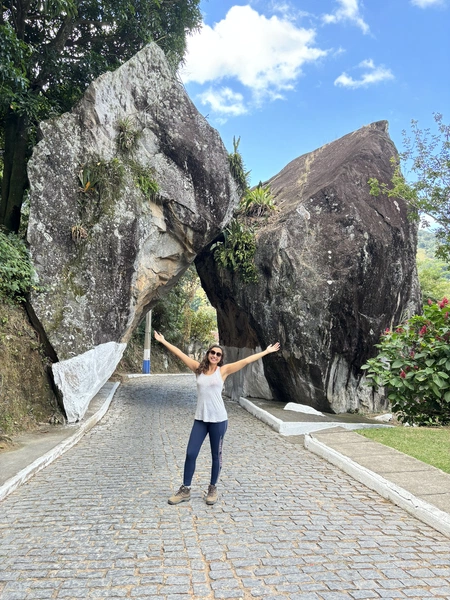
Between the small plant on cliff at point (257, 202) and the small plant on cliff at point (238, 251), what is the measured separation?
0.66 metres

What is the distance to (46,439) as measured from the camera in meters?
7.61

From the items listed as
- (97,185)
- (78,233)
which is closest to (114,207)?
(97,185)

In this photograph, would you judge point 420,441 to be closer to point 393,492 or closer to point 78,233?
point 393,492

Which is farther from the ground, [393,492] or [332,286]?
[332,286]

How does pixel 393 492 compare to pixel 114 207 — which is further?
pixel 114 207

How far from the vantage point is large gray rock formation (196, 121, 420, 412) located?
37.7 ft

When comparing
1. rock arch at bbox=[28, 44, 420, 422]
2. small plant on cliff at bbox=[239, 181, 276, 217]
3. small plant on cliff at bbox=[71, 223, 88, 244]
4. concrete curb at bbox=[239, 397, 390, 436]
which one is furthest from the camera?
small plant on cliff at bbox=[239, 181, 276, 217]

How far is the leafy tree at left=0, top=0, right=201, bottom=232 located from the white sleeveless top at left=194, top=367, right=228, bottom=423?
830cm

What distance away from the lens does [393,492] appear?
189 inches

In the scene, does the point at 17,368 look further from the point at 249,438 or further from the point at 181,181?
the point at 181,181

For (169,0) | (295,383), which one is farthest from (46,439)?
(169,0)

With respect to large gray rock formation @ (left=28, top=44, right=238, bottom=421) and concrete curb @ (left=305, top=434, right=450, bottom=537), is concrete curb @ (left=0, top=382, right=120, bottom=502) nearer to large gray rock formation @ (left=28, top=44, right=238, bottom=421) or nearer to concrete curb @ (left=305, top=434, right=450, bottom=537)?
large gray rock formation @ (left=28, top=44, right=238, bottom=421)

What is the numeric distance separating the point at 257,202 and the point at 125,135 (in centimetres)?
451

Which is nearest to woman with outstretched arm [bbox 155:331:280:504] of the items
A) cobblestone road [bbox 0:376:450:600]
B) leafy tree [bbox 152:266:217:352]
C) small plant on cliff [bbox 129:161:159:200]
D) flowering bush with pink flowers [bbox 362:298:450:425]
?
cobblestone road [bbox 0:376:450:600]
